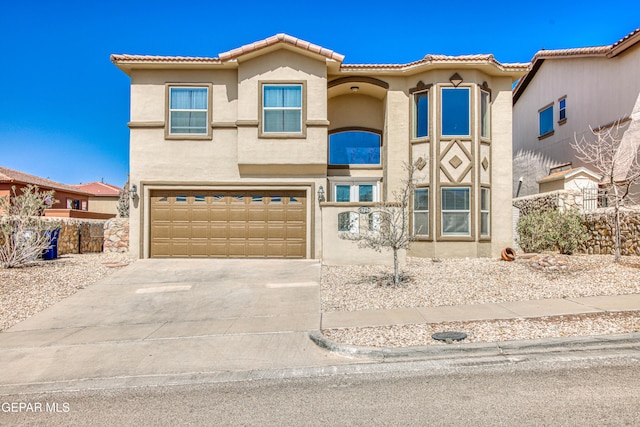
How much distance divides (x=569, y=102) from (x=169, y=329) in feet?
68.1

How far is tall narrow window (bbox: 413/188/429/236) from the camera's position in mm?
15875

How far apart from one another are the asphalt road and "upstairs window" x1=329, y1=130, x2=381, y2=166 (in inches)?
473

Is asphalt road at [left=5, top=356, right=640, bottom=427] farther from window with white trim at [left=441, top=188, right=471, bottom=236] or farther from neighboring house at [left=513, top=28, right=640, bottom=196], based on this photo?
neighboring house at [left=513, top=28, right=640, bottom=196]

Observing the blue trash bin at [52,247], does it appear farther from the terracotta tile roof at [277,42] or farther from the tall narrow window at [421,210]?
the tall narrow window at [421,210]

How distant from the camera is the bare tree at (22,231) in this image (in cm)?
1290

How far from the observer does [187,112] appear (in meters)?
15.9

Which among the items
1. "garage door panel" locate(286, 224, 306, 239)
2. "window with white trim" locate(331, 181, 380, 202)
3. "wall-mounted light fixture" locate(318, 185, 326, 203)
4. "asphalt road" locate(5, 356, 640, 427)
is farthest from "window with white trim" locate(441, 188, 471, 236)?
"asphalt road" locate(5, 356, 640, 427)

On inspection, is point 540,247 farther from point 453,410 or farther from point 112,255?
point 112,255

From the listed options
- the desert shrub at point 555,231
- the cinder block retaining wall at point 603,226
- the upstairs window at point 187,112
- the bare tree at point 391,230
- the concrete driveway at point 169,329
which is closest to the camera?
the concrete driveway at point 169,329

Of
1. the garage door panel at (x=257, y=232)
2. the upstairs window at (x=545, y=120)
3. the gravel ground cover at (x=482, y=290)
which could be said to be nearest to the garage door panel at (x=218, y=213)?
the garage door panel at (x=257, y=232)

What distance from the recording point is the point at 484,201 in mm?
16031

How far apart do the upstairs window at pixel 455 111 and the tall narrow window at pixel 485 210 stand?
2.15 metres

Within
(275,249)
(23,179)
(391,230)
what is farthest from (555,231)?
(23,179)

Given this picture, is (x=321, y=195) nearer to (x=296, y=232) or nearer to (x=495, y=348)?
(x=296, y=232)
